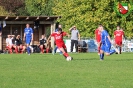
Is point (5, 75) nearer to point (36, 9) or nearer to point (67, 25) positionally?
point (67, 25)

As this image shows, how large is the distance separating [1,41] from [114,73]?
27867 millimetres

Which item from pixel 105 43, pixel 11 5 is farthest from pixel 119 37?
pixel 11 5

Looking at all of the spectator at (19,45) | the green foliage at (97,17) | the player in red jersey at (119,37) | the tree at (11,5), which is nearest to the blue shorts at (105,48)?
the player in red jersey at (119,37)

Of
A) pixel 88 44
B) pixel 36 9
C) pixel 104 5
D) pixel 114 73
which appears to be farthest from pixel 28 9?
pixel 114 73

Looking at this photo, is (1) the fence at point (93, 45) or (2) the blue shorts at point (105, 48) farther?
(1) the fence at point (93, 45)

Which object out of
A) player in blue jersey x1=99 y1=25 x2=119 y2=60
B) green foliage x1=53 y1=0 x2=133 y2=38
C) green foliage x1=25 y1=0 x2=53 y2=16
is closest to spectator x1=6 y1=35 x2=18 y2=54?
player in blue jersey x1=99 y1=25 x2=119 y2=60

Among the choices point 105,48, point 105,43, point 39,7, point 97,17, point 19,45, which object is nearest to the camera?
point 105,48

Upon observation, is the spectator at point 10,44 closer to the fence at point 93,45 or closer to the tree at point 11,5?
the fence at point 93,45

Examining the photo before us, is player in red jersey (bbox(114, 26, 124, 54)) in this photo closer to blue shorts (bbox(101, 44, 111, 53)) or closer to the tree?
blue shorts (bbox(101, 44, 111, 53))

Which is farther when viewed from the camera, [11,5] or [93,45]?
[11,5]

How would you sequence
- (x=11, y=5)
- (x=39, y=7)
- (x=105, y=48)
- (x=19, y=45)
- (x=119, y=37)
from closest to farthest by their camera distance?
(x=105, y=48), (x=119, y=37), (x=19, y=45), (x=11, y=5), (x=39, y=7)

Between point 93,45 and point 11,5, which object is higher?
point 11,5

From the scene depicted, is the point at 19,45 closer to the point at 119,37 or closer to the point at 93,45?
the point at 119,37

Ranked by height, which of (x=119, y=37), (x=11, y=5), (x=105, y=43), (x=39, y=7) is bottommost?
(x=105, y=43)
